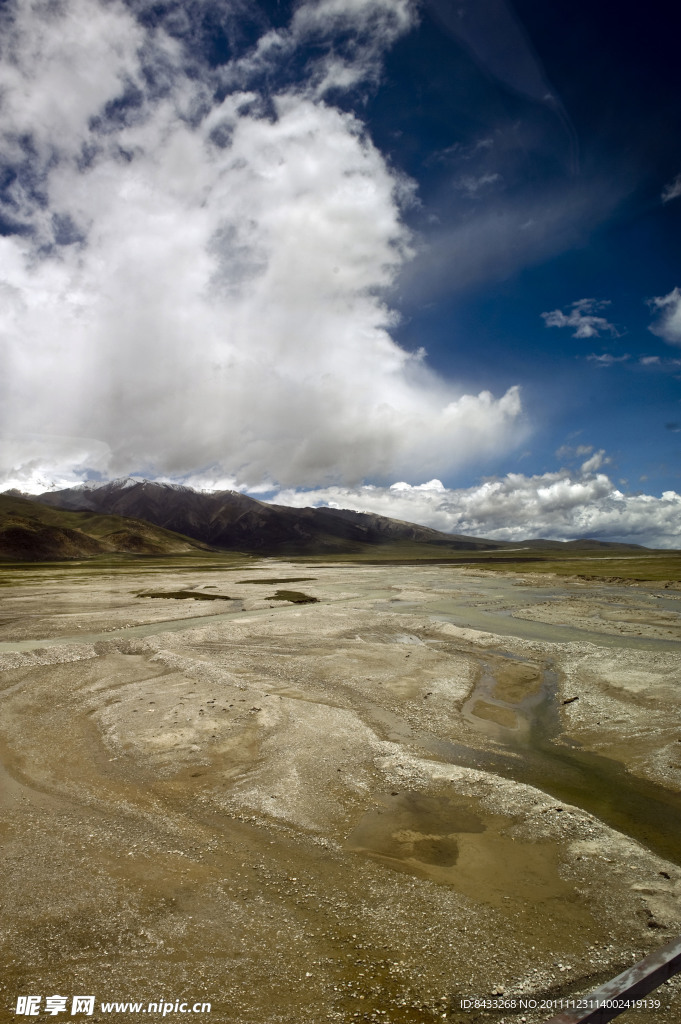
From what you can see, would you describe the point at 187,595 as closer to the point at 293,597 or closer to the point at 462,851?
the point at 293,597

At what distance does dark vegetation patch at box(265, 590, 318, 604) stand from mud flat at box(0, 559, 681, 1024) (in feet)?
98.3

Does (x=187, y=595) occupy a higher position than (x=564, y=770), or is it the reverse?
(x=564, y=770)

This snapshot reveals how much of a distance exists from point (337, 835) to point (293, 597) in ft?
160

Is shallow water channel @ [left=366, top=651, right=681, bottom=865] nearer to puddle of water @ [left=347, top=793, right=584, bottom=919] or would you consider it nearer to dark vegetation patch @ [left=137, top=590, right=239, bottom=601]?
puddle of water @ [left=347, top=793, right=584, bottom=919]

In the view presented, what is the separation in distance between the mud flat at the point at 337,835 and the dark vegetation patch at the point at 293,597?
98.3 feet

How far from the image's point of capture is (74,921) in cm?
745

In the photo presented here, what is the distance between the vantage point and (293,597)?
2281 inches

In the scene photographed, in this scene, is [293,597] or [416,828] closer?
[416,828]

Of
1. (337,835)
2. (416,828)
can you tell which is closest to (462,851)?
(416,828)

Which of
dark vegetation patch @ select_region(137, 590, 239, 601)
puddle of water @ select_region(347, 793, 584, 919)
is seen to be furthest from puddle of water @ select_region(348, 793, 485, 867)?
dark vegetation patch @ select_region(137, 590, 239, 601)

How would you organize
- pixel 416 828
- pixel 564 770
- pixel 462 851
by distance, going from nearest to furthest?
pixel 462 851
pixel 416 828
pixel 564 770

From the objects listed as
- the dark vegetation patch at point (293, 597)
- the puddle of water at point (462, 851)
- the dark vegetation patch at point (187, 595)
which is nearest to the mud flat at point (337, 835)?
the puddle of water at point (462, 851)

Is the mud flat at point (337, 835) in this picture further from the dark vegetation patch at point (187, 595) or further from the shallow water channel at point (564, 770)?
A: the dark vegetation patch at point (187, 595)

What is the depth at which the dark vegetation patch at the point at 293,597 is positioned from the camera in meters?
53.8
